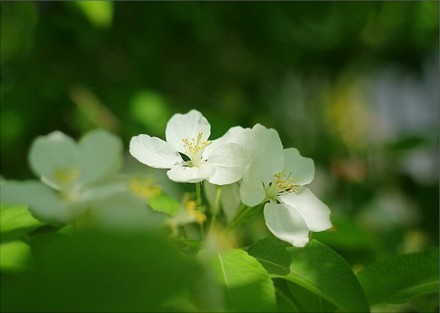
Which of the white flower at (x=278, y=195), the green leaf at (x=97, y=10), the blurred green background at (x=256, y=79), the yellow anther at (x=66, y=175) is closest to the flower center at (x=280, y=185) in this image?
the white flower at (x=278, y=195)

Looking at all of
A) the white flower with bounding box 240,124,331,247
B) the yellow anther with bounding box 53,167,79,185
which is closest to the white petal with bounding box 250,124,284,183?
the white flower with bounding box 240,124,331,247

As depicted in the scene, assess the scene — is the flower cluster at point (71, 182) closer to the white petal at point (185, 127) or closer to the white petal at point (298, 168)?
the white petal at point (185, 127)

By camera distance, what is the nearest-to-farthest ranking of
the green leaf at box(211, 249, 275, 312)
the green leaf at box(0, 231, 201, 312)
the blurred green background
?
1. the green leaf at box(0, 231, 201, 312)
2. the green leaf at box(211, 249, 275, 312)
3. the blurred green background

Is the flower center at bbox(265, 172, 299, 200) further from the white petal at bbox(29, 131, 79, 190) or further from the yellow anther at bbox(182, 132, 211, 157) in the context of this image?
the white petal at bbox(29, 131, 79, 190)

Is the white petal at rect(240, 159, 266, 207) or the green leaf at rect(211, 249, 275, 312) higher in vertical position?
the white petal at rect(240, 159, 266, 207)

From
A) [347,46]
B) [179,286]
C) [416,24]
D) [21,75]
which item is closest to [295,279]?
[179,286]
